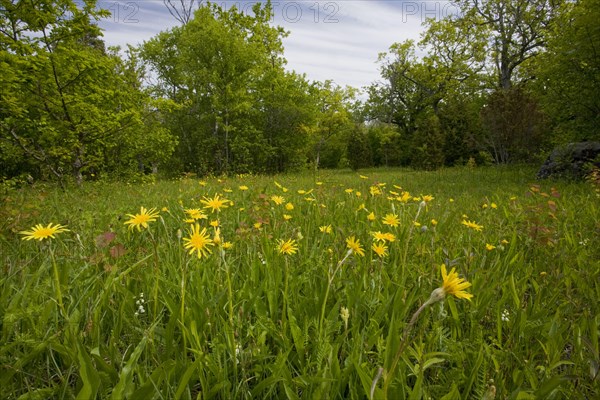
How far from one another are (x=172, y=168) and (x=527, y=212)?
1704 cm

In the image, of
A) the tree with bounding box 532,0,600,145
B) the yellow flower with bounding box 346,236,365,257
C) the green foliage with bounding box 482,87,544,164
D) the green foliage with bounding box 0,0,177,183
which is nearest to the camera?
the yellow flower with bounding box 346,236,365,257

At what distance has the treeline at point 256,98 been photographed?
5914 millimetres

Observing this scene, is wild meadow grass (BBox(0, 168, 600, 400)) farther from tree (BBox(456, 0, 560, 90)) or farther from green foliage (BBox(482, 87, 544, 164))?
tree (BBox(456, 0, 560, 90))

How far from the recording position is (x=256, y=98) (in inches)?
659

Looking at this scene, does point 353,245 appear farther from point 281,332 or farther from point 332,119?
point 332,119

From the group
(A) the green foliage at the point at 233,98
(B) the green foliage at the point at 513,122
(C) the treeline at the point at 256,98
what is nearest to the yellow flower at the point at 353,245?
(C) the treeline at the point at 256,98

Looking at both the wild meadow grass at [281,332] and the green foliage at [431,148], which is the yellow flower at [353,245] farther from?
the green foliage at [431,148]

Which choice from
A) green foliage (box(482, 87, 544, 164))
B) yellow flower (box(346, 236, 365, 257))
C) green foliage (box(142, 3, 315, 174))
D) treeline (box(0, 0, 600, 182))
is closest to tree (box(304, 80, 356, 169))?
A: treeline (box(0, 0, 600, 182))

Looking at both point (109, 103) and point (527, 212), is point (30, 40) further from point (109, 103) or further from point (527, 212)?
point (527, 212)

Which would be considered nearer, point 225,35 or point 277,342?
point 277,342

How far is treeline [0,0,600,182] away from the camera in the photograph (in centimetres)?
591

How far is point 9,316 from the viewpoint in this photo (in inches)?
33.4

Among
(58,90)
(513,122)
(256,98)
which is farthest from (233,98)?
(513,122)

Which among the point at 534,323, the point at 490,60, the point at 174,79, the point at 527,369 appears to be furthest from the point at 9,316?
the point at 490,60
